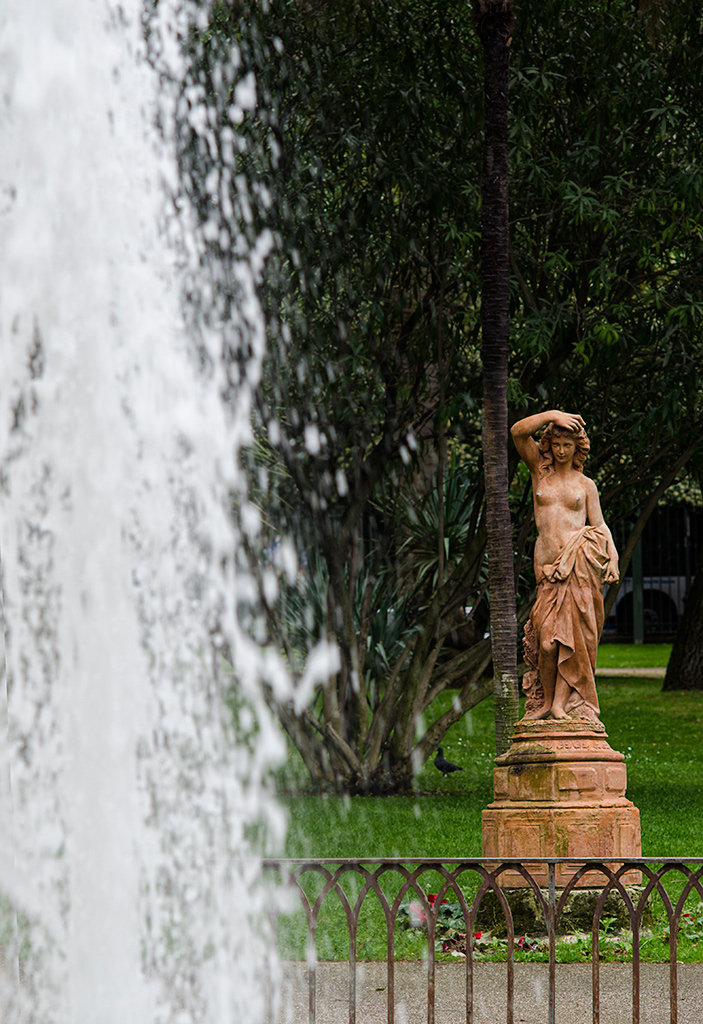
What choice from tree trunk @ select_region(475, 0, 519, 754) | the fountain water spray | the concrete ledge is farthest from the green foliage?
the concrete ledge

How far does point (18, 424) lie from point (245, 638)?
940cm

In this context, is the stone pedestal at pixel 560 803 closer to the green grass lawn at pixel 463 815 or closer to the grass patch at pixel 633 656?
the green grass lawn at pixel 463 815

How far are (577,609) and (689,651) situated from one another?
13.1 m

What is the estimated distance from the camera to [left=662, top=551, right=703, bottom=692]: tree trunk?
20.5 m

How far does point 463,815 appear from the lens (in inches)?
489

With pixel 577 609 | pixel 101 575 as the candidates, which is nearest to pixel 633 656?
pixel 577 609

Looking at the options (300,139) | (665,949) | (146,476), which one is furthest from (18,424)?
(300,139)

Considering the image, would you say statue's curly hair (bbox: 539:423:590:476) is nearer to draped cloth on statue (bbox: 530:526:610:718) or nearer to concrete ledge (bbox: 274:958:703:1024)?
draped cloth on statue (bbox: 530:526:610:718)

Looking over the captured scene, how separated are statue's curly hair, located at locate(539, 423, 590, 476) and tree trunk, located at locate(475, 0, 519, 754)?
1.67m

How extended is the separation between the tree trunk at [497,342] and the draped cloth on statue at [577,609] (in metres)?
1.54

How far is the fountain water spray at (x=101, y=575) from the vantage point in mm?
4715

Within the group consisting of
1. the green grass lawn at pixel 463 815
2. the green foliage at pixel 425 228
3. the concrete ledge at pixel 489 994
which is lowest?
the concrete ledge at pixel 489 994

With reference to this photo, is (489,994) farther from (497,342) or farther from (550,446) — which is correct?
(497,342)

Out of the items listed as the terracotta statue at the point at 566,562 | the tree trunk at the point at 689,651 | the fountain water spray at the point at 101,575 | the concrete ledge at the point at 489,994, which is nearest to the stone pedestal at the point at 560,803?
the terracotta statue at the point at 566,562
